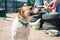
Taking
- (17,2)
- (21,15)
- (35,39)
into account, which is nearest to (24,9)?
(21,15)

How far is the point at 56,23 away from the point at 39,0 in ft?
26.7

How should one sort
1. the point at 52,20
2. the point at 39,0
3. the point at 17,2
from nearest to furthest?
the point at 52,20 → the point at 39,0 → the point at 17,2

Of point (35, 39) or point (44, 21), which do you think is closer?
point (35, 39)

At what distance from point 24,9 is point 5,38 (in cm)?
276

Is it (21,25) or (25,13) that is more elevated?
(25,13)

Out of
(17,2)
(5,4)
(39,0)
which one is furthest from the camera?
(17,2)

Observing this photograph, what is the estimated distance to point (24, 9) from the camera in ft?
13.0

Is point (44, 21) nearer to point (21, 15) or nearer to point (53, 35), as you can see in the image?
point (53, 35)

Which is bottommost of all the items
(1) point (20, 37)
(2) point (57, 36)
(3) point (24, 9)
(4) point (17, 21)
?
(2) point (57, 36)

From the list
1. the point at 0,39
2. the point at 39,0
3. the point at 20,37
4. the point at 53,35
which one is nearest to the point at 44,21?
the point at 53,35

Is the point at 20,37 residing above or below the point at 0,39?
above

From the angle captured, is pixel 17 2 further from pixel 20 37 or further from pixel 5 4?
pixel 20 37

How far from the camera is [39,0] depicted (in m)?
15.9

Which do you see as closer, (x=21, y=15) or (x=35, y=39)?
(x=21, y=15)
